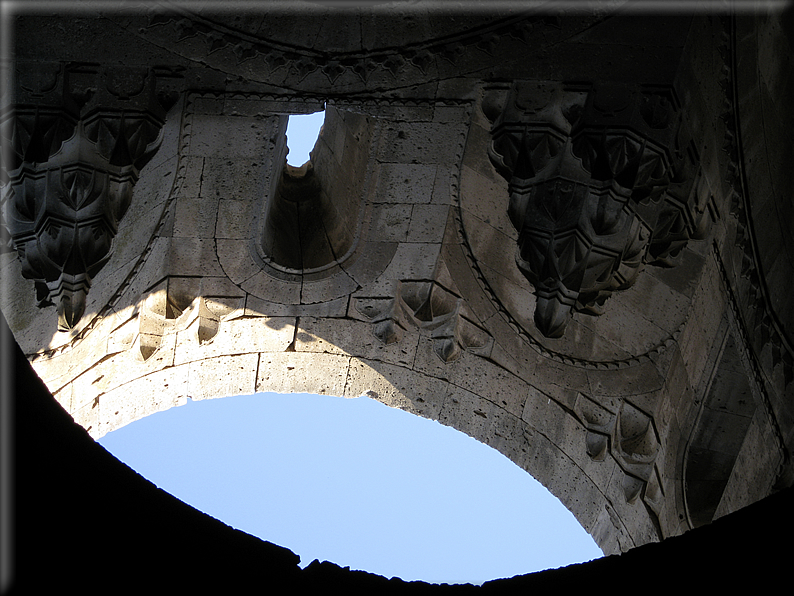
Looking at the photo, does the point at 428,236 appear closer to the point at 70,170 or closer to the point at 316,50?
the point at 316,50

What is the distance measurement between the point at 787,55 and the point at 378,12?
2.61 meters

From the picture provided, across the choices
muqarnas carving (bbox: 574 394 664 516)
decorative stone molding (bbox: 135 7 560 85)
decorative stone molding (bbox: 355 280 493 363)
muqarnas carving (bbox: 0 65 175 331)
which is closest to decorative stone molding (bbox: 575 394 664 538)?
muqarnas carving (bbox: 574 394 664 516)

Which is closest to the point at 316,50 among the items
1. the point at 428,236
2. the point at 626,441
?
the point at 428,236

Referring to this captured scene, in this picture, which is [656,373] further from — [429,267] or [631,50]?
[631,50]

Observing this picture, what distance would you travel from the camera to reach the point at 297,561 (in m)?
2.91

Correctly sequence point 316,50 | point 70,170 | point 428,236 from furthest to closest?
point 428,236, point 316,50, point 70,170

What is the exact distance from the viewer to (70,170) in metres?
6.16

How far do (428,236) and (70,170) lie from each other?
2.31 m

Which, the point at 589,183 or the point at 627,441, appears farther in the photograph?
the point at 627,441

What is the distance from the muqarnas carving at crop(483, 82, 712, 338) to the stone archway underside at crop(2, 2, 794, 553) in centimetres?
1

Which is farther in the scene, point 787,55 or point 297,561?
point 787,55

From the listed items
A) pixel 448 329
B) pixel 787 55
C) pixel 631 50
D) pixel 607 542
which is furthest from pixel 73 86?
pixel 607 542

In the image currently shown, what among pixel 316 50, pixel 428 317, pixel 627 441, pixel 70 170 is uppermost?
pixel 316 50

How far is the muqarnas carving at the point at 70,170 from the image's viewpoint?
613 centimetres
